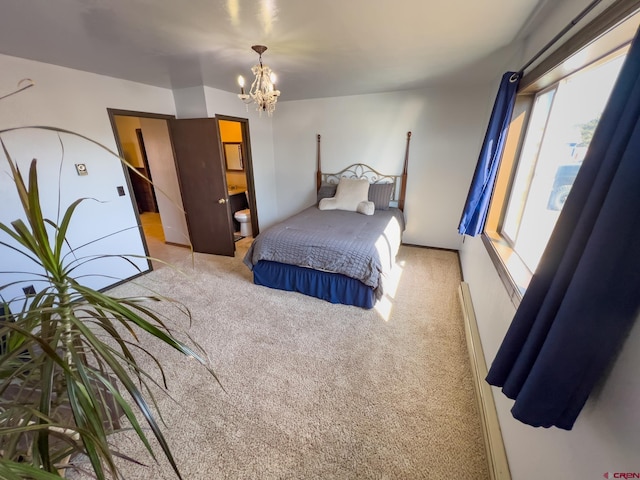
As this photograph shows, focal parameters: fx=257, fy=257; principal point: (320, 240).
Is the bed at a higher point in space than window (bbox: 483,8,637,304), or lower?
lower

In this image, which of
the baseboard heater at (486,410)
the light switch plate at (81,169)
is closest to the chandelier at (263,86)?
the light switch plate at (81,169)

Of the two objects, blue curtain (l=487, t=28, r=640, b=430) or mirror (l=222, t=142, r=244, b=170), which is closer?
blue curtain (l=487, t=28, r=640, b=430)

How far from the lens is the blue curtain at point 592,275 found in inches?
24.1

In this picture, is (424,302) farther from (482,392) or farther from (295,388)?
(295,388)

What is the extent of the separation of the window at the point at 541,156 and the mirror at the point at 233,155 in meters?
4.09

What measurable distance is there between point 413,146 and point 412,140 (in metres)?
0.08

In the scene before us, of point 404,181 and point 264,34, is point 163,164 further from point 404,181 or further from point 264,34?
point 404,181

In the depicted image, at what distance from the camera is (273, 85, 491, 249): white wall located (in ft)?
11.1

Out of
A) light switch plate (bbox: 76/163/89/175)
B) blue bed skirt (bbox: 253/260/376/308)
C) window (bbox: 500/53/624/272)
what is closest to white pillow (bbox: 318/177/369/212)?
blue bed skirt (bbox: 253/260/376/308)

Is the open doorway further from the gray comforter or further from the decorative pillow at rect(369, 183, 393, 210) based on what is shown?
the decorative pillow at rect(369, 183, 393, 210)

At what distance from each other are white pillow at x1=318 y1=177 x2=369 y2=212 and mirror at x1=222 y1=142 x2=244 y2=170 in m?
2.09

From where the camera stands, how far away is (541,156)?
1.89 m

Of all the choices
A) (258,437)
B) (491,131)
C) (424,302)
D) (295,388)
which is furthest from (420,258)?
(258,437)

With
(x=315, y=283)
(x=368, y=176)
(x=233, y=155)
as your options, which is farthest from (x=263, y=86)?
(x=233, y=155)
